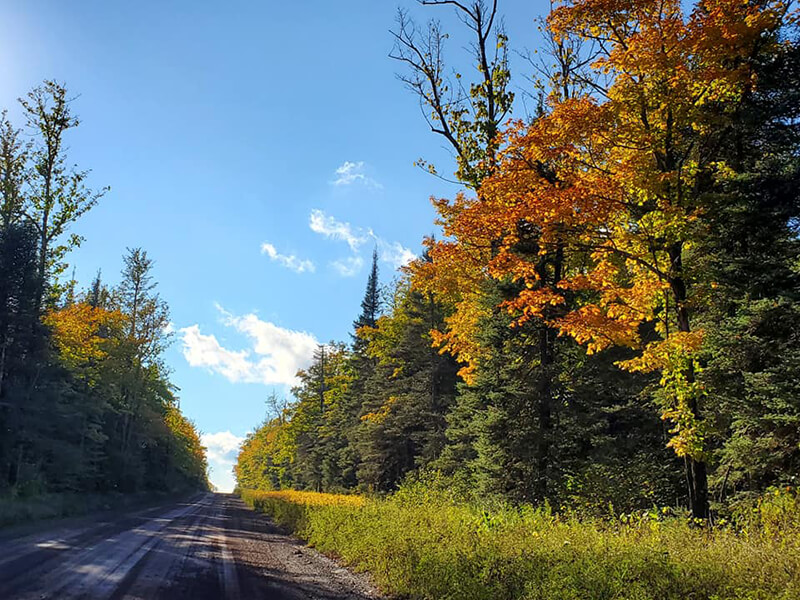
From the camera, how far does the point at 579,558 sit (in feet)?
21.7

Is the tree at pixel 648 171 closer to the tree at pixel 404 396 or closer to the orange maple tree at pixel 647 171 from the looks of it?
the orange maple tree at pixel 647 171

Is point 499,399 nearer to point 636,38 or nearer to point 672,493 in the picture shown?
point 672,493

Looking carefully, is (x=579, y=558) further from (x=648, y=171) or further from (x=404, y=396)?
(x=404, y=396)

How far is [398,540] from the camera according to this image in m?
10.5

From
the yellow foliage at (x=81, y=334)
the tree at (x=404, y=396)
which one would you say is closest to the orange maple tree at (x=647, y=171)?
the tree at (x=404, y=396)

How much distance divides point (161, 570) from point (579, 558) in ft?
26.5

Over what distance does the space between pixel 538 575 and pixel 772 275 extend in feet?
31.0

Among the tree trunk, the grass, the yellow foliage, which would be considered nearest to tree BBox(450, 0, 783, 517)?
the tree trunk

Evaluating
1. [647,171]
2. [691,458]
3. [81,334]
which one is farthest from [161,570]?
[81,334]

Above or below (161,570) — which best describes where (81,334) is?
above

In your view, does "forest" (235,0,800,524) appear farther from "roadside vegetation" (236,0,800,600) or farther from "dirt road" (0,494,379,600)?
"dirt road" (0,494,379,600)

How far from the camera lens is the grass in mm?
5312

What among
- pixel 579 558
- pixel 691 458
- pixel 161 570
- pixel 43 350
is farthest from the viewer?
pixel 43 350

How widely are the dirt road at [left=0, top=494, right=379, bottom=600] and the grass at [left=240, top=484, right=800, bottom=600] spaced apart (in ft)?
3.62
